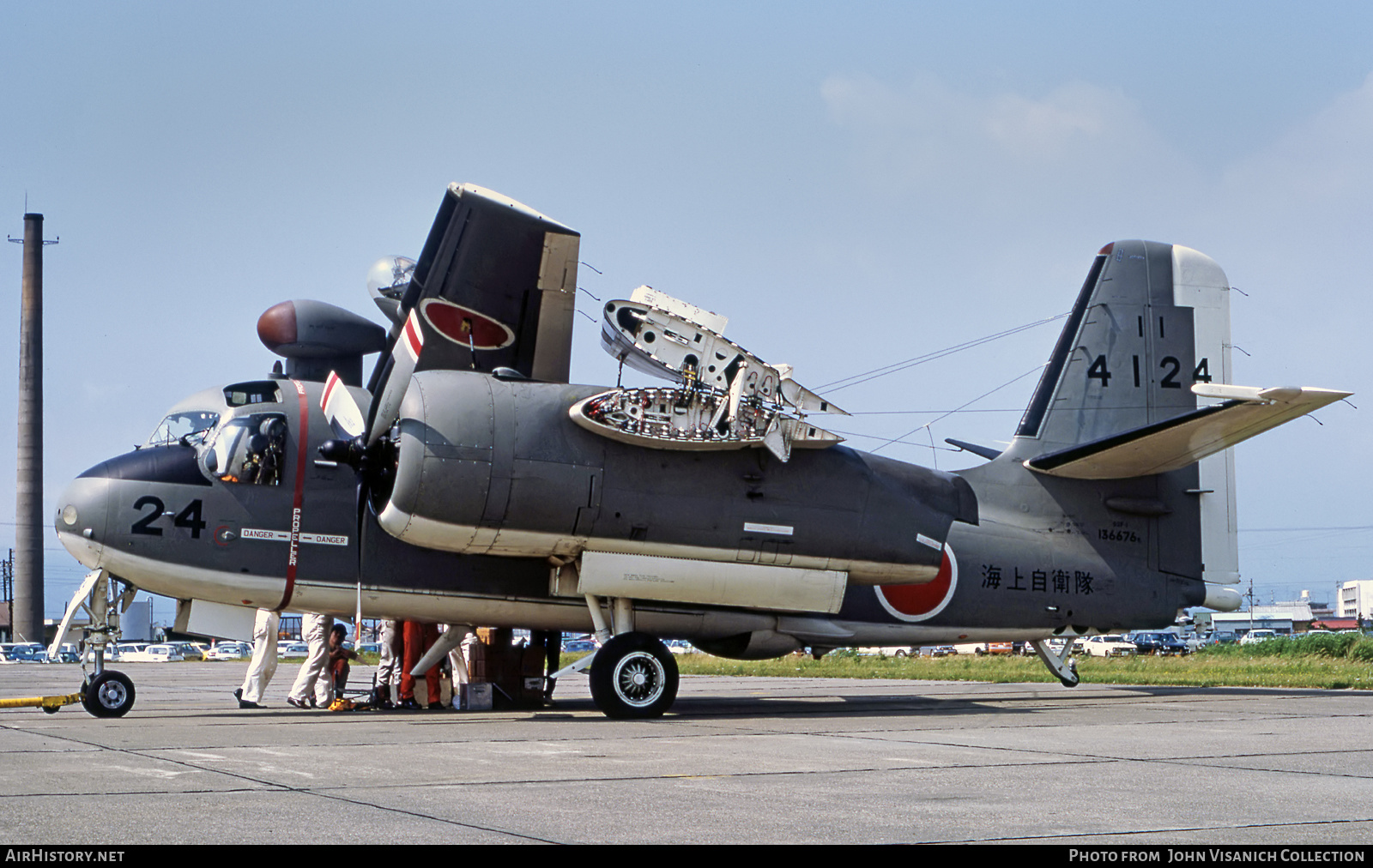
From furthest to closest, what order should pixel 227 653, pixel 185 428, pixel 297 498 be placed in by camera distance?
1. pixel 227 653
2. pixel 185 428
3. pixel 297 498

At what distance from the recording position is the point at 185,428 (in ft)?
52.5

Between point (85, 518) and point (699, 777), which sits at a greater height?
point (85, 518)

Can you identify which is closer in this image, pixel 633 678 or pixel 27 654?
pixel 633 678

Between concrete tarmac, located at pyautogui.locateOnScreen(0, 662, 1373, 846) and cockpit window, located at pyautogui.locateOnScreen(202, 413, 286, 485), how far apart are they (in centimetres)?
301

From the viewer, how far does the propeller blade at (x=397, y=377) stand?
14758 mm

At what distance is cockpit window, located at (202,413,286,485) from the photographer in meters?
15.6

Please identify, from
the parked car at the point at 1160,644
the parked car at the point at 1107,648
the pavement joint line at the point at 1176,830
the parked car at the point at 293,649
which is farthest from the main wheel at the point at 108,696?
the parked car at the point at 293,649

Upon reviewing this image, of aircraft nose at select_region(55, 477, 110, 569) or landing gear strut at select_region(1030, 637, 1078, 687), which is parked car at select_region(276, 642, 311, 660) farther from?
landing gear strut at select_region(1030, 637, 1078, 687)

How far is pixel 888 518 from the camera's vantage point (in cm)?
1638

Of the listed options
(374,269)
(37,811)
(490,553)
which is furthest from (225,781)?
(374,269)

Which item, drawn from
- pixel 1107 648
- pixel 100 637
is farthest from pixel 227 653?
pixel 100 637

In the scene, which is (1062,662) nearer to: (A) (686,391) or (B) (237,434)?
(A) (686,391)

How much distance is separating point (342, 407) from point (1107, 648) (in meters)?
59.0

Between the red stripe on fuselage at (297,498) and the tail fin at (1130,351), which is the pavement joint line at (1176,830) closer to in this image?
the red stripe on fuselage at (297,498)
